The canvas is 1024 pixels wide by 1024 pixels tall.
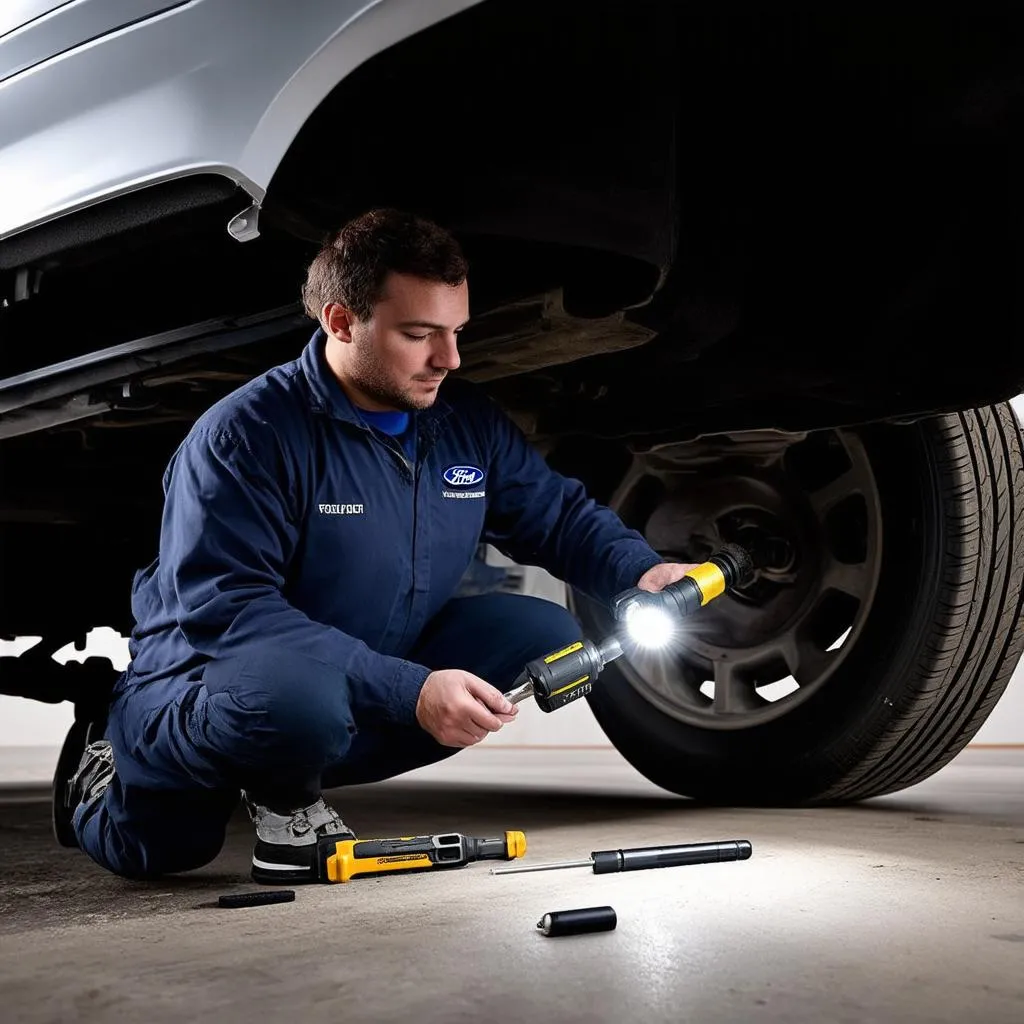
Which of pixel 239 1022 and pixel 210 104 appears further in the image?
pixel 210 104

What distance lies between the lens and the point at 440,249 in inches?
61.4

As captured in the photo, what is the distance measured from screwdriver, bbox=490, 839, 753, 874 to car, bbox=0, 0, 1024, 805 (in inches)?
26.1

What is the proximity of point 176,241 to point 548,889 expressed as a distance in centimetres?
90

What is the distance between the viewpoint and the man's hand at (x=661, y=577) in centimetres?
176

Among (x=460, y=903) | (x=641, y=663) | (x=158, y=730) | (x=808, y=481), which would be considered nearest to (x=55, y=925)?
(x=158, y=730)

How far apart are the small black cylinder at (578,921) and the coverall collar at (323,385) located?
725mm

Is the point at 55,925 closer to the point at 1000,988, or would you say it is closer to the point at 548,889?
the point at 548,889

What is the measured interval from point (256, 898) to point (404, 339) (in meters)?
0.71

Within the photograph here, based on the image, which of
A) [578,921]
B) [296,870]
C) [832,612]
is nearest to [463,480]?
[296,870]

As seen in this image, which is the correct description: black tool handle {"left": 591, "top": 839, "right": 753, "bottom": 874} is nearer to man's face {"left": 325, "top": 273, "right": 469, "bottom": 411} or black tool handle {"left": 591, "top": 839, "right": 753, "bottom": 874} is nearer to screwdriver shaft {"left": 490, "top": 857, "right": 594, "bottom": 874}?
screwdriver shaft {"left": 490, "top": 857, "right": 594, "bottom": 874}

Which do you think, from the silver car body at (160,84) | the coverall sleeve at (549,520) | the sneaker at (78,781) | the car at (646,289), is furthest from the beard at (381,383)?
the sneaker at (78,781)

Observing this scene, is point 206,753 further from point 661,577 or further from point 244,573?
point 661,577

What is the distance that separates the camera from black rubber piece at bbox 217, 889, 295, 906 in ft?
4.72

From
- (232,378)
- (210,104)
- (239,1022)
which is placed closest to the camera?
(239,1022)
